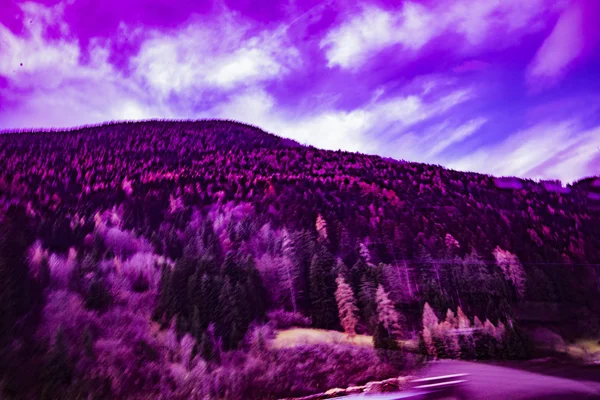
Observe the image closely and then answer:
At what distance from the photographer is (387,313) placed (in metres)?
5.59

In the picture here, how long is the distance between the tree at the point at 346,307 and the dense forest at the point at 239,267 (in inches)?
0.7

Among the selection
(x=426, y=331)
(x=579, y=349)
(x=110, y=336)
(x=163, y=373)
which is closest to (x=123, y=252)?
(x=110, y=336)

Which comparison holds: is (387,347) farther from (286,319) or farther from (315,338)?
(286,319)

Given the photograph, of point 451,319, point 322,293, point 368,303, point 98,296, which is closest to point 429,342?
point 451,319

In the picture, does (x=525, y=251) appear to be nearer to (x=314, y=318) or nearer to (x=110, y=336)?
(x=314, y=318)

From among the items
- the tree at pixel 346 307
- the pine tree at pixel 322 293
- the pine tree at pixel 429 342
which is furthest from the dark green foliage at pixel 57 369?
the pine tree at pixel 429 342

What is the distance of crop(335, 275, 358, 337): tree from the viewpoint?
17.5 ft

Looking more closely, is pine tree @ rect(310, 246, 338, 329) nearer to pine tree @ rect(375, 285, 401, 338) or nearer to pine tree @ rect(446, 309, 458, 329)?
pine tree @ rect(375, 285, 401, 338)

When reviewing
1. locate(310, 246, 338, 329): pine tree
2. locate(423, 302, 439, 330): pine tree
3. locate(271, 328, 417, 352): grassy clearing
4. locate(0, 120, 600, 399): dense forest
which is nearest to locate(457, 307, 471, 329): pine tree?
locate(0, 120, 600, 399): dense forest

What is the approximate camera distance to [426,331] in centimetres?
559

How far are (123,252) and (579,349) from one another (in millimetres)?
6274

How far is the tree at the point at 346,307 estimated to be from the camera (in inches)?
210

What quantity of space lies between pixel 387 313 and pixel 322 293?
85 cm

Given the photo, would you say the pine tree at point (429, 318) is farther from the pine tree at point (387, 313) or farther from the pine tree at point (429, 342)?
the pine tree at point (387, 313)
